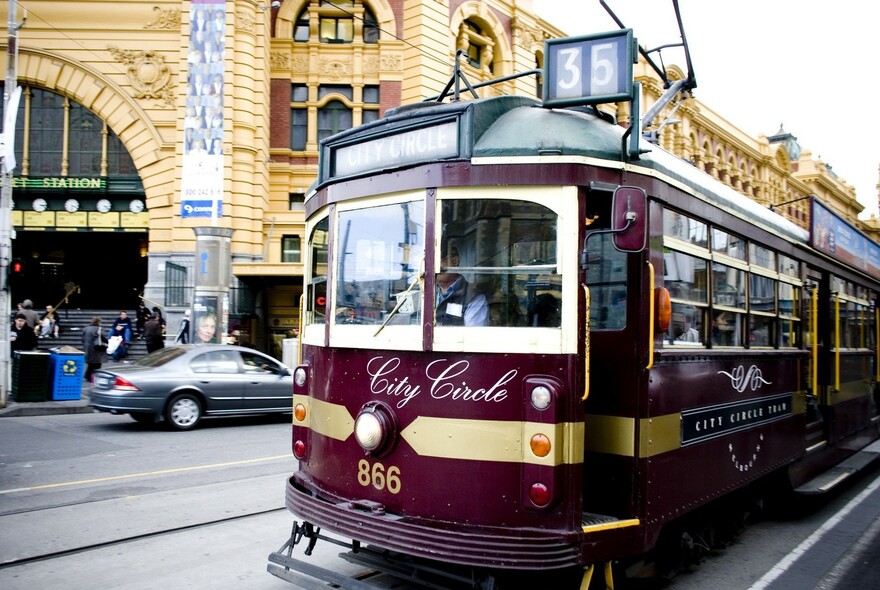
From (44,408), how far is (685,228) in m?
13.5

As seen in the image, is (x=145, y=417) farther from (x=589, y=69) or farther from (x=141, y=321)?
(x=141, y=321)

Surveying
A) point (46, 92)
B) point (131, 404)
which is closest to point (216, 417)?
point (131, 404)

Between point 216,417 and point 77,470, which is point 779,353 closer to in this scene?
point 77,470

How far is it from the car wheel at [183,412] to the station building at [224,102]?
10.7 metres

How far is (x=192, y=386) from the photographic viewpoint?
496 inches

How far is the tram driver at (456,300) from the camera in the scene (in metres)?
4.17

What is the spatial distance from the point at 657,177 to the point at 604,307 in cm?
88

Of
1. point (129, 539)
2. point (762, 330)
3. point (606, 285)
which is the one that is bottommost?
point (129, 539)

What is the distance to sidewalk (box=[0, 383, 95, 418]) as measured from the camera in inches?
556

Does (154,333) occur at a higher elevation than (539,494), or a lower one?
higher

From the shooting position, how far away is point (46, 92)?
26.6 metres

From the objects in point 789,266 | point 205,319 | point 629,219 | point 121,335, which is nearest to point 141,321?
point 121,335

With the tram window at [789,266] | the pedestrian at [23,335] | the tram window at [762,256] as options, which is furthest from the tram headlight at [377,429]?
the pedestrian at [23,335]

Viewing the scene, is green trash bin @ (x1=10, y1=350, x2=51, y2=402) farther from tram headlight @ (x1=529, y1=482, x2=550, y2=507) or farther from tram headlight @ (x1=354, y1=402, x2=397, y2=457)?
tram headlight @ (x1=529, y1=482, x2=550, y2=507)
